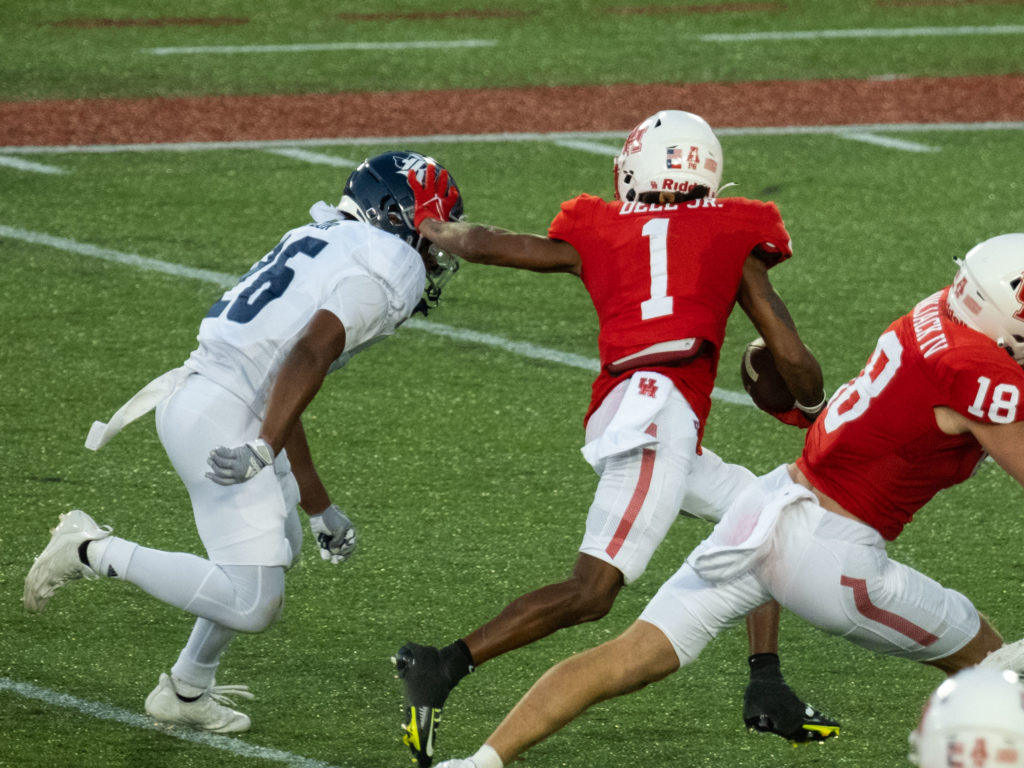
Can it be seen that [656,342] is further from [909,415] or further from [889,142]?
[889,142]

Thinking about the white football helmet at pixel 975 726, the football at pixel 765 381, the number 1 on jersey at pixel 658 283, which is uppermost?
the number 1 on jersey at pixel 658 283

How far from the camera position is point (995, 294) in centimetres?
409

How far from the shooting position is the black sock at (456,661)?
173 inches

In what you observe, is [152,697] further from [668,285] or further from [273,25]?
[273,25]

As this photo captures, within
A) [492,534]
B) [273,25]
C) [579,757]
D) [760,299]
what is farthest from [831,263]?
[273,25]

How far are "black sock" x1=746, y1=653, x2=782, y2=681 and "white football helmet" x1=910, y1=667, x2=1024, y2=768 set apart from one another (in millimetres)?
1975

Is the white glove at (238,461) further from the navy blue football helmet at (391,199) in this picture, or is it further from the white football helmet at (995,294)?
the white football helmet at (995,294)

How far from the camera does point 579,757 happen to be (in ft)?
15.6

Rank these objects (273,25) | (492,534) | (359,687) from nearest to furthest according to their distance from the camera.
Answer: (359,687)
(492,534)
(273,25)

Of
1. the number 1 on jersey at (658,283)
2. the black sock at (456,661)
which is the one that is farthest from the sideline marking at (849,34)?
the black sock at (456,661)

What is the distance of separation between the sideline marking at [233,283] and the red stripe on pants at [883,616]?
10.4 feet

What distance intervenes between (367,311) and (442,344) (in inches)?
129

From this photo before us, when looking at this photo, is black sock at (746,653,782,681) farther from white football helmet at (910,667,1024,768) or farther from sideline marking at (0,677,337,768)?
white football helmet at (910,667,1024,768)

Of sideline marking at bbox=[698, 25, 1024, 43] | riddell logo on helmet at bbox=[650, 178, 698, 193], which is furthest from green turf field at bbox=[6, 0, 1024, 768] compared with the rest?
riddell logo on helmet at bbox=[650, 178, 698, 193]
